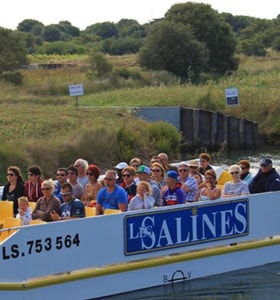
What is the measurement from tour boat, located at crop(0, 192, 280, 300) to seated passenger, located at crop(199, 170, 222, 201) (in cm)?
11

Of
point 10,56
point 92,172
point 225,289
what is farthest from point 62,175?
point 10,56

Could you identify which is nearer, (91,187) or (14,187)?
(14,187)

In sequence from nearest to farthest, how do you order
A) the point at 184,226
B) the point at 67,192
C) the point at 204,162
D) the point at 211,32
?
1. the point at 67,192
2. the point at 184,226
3. the point at 204,162
4. the point at 211,32

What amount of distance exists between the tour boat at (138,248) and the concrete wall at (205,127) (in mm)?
16290

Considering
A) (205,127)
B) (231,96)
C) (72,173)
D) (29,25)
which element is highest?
(29,25)

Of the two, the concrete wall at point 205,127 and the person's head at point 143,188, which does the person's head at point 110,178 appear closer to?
the person's head at point 143,188

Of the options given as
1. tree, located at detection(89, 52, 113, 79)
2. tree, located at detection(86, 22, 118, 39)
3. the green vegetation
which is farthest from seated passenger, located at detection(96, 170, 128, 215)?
tree, located at detection(86, 22, 118, 39)

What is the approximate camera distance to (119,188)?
37.5 feet

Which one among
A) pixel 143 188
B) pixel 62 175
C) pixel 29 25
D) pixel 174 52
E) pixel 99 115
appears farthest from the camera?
pixel 29 25

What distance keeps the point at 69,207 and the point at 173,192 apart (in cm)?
159

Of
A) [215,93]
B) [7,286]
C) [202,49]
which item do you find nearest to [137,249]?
[7,286]

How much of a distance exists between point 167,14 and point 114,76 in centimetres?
1213

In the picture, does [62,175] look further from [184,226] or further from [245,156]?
[245,156]

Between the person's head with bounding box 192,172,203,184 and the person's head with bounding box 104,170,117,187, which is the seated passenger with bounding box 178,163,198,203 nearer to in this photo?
the person's head with bounding box 192,172,203,184
